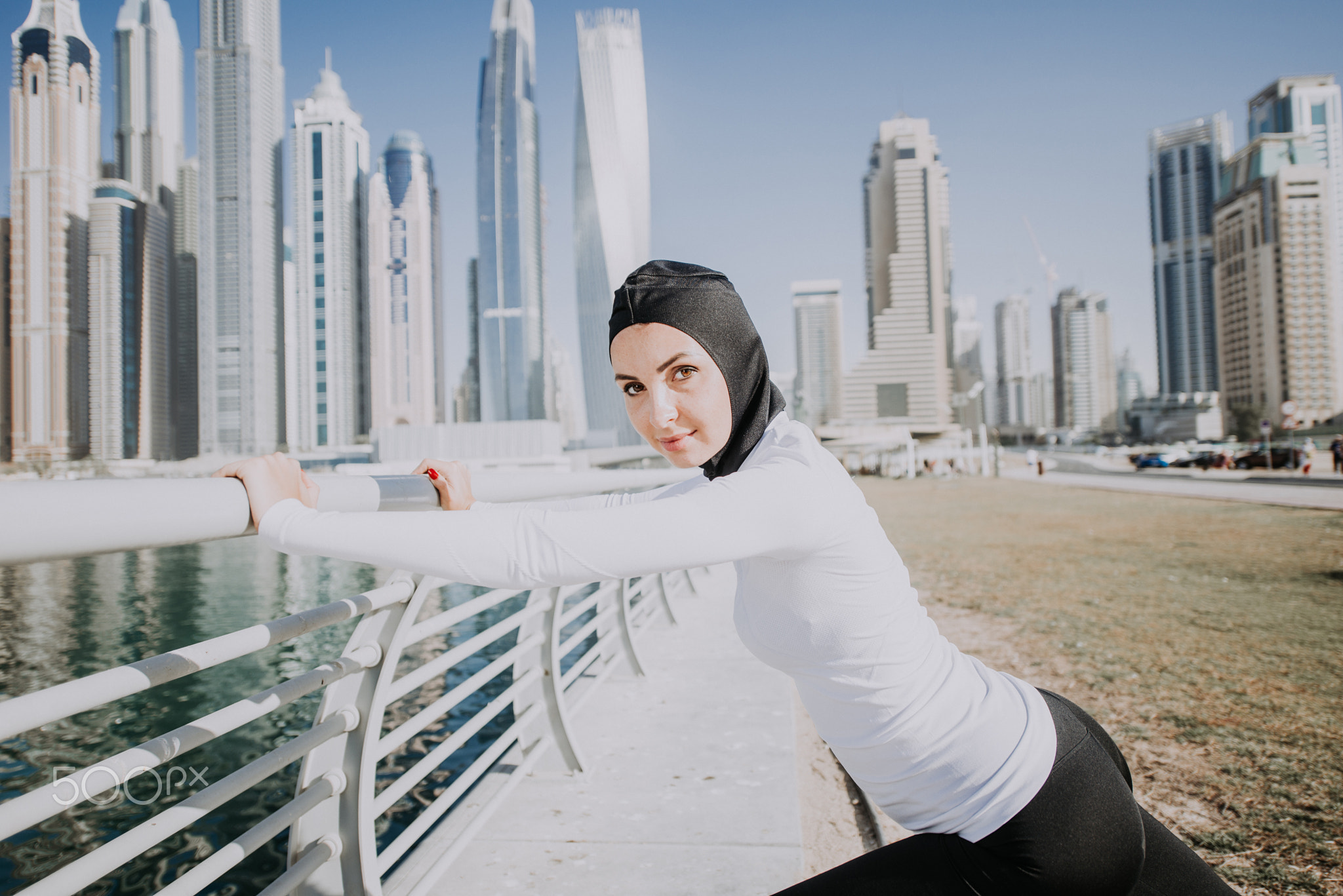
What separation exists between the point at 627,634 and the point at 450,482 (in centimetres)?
268

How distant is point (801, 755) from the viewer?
10.1ft

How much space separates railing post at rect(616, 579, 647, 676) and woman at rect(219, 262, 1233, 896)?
271 cm

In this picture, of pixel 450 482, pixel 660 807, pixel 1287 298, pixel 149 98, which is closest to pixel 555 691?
pixel 660 807

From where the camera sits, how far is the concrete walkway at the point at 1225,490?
A: 15211 millimetres

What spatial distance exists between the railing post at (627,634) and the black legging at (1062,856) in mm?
2726

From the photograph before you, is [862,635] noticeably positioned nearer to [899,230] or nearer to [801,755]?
[801,755]

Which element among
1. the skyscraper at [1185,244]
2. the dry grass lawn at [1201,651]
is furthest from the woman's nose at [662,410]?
the skyscraper at [1185,244]

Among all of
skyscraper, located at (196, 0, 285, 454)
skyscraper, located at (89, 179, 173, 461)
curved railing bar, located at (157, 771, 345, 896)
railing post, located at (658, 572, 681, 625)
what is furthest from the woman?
skyscraper, located at (196, 0, 285, 454)

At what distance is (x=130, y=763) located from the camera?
964mm

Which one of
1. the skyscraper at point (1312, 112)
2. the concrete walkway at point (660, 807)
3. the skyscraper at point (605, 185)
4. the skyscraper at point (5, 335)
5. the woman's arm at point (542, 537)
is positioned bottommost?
the concrete walkway at point (660, 807)

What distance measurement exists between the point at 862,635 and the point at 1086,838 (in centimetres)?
40

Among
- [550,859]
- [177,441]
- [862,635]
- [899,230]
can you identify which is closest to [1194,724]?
[550,859]

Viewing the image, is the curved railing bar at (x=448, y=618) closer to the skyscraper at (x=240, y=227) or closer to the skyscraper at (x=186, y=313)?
the skyscraper at (x=240, y=227)

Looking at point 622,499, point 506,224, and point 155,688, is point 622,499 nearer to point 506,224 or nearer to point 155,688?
point 155,688
